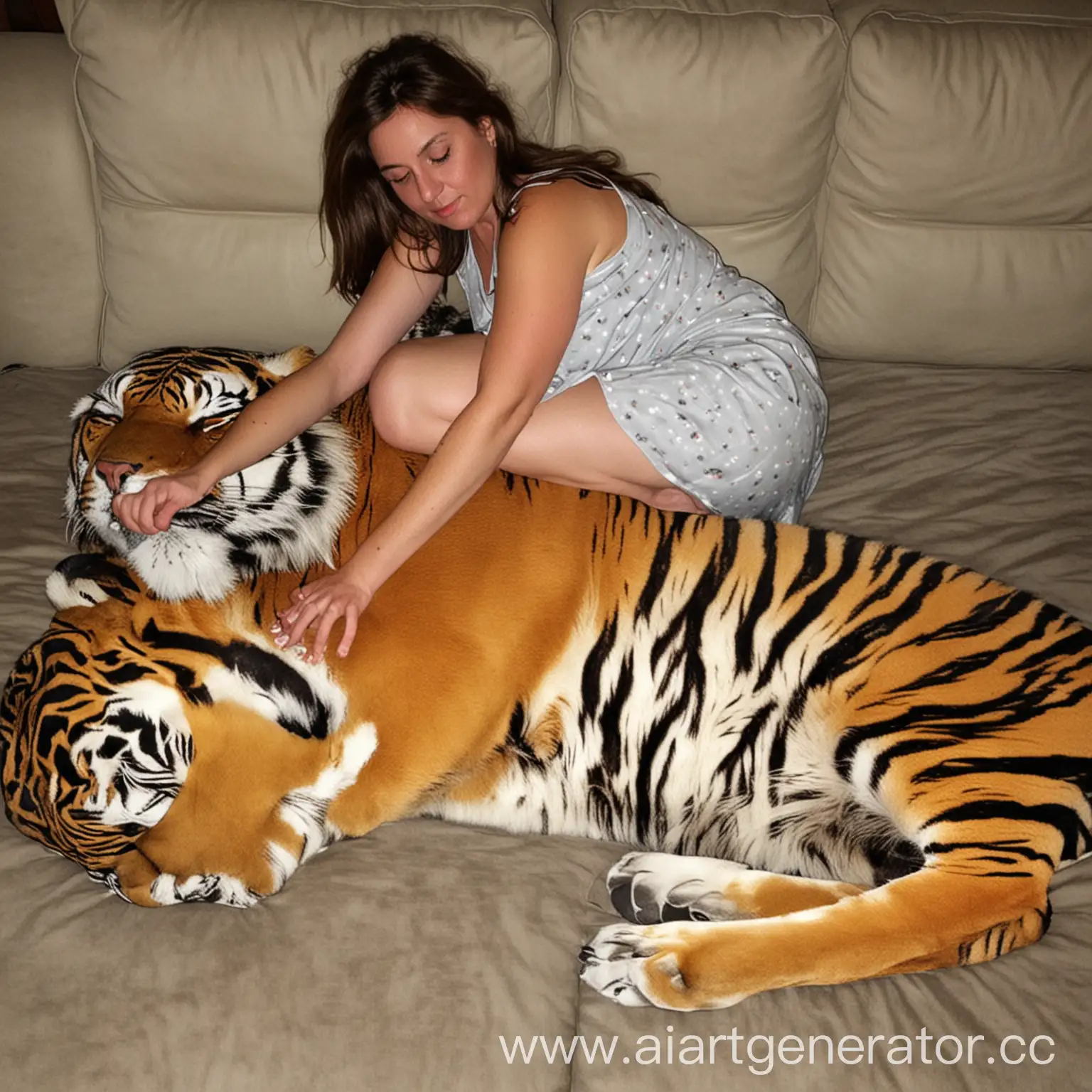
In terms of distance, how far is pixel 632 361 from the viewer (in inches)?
66.7

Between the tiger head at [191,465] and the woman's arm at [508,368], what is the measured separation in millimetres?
107

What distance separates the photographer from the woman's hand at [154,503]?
1.36m

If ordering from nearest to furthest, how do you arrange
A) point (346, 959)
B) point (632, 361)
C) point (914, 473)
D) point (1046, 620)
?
point (346, 959) < point (1046, 620) < point (632, 361) < point (914, 473)

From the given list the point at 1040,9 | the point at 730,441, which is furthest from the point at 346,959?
the point at 1040,9

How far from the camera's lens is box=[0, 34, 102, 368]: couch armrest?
1.83 meters

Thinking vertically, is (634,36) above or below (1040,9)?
below

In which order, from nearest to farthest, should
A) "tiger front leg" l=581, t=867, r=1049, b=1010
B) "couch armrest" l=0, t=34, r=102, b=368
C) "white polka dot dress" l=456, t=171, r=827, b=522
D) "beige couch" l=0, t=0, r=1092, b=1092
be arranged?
"tiger front leg" l=581, t=867, r=1049, b=1010
"beige couch" l=0, t=0, r=1092, b=1092
"white polka dot dress" l=456, t=171, r=827, b=522
"couch armrest" l=0, t=34, r=102, b=368

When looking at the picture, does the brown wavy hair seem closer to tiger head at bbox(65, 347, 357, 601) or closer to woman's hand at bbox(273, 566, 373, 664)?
tiger head at bbox(65, 347, 357, 601)

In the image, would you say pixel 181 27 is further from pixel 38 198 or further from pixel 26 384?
pixel 26 384

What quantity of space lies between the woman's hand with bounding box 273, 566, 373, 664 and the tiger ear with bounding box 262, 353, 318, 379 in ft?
1.48

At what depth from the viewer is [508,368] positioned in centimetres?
141

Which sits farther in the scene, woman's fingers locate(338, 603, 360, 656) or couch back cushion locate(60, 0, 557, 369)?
couch back cushion locate(60, 0, 557, 369)

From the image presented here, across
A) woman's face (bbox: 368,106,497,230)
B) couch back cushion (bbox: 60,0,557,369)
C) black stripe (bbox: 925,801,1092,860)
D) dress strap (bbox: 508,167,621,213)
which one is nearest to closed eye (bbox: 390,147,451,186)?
woman's face (bbox: 368,106,497,230)

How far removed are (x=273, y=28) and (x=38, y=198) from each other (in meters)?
0.53
